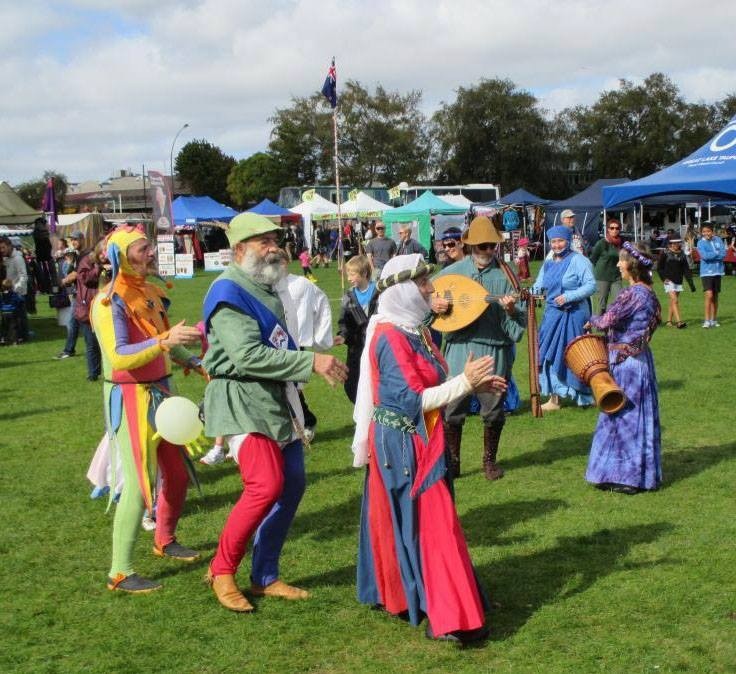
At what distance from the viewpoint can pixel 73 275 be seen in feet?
49.0

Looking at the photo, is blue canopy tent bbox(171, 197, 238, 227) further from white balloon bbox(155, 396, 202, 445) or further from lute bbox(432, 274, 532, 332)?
white balloon bbox(155, 396, 202, 445)

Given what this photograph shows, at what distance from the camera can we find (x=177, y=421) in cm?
477

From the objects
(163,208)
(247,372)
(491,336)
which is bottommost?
(491,336)

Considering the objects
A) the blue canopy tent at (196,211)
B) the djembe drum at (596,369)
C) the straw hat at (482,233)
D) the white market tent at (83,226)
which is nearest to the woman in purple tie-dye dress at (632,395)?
the djembe drum at (596,369)

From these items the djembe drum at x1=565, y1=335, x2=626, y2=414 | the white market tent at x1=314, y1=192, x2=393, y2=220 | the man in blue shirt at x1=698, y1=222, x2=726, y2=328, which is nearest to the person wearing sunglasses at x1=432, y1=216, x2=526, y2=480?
the djembe drum at x1=565, y1=335, x2=626, y2=414

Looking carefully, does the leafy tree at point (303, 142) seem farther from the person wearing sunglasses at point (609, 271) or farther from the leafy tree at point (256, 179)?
the person wearing sunglasses at point (609, 271)

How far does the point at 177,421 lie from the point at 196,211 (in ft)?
120

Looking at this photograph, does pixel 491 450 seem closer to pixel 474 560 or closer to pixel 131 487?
pixel 474 560

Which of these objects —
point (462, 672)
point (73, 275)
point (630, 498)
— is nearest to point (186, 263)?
point (73, 275)

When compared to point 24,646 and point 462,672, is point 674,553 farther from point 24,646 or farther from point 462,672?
point 24,646

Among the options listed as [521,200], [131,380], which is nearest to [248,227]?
[131,380]

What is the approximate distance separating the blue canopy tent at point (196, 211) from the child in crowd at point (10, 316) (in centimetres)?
2149

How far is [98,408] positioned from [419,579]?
736cm

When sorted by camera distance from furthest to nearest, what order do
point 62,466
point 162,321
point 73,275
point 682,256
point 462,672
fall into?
point 682,256 < point 73,275 < point 62,466 < point 162,321 < point 462,672
